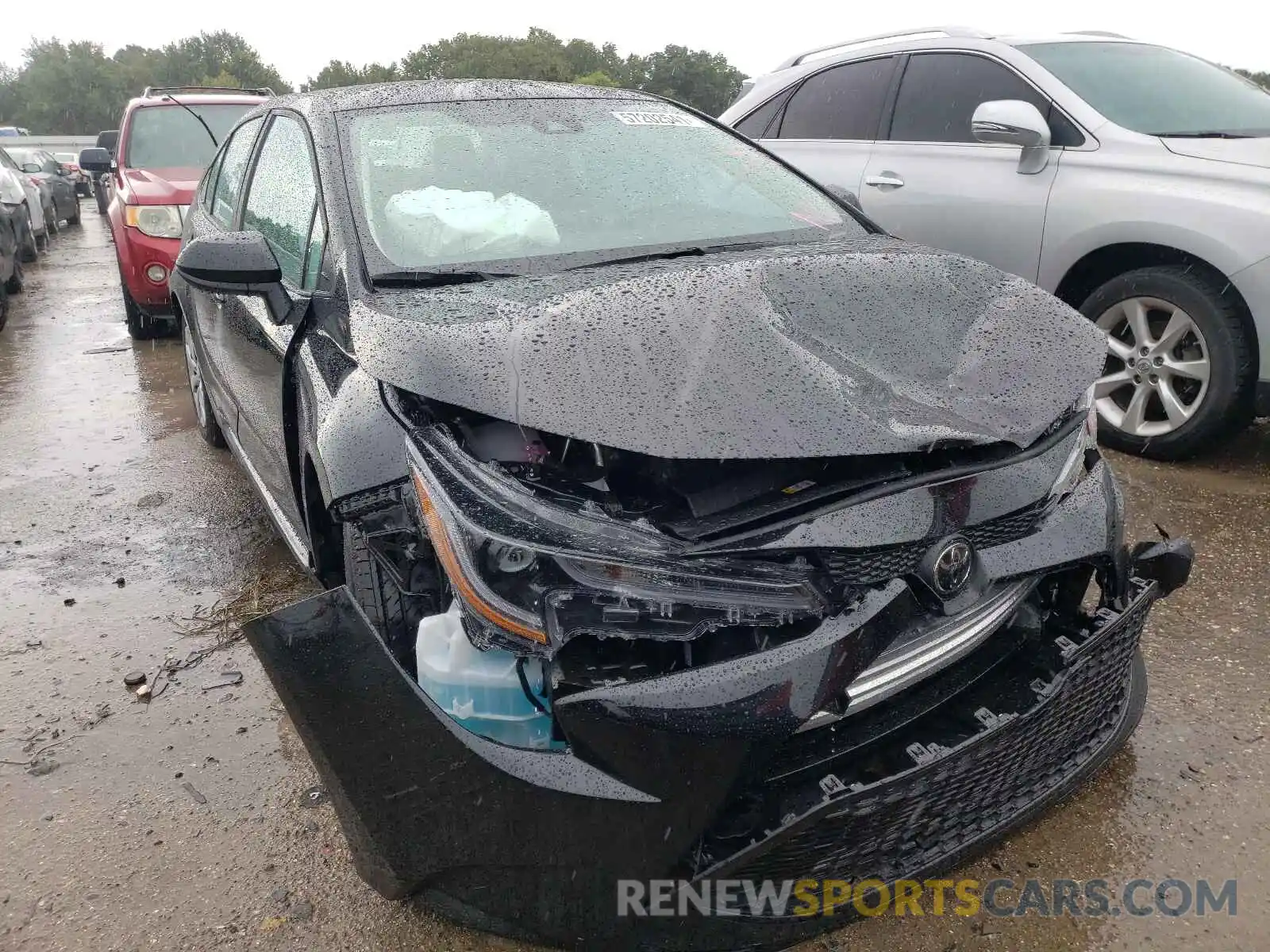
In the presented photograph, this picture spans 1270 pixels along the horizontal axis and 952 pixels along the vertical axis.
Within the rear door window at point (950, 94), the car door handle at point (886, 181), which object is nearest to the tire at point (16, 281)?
the car door handle at point (886, 181)

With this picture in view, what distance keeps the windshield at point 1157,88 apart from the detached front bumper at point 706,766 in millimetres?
3111

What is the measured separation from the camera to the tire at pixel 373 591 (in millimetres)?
1723

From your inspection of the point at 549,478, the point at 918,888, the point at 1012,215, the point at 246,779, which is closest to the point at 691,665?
the point at 549,478

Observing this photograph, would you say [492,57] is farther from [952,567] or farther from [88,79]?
[952,567]

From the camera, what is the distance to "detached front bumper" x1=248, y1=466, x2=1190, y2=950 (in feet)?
4.57

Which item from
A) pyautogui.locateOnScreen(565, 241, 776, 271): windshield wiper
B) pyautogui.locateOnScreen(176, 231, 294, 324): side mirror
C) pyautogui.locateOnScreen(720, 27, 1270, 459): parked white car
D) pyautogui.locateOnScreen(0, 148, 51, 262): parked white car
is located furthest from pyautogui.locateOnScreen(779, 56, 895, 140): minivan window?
pyautogui.locateOnScreen(0, 148, 51, 262): parked white car

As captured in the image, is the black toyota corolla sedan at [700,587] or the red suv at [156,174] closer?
the black toyota corolla sedan at [700,587]

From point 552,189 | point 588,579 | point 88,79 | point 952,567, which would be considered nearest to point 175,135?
point 552,189

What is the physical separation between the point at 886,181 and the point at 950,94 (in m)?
0.49

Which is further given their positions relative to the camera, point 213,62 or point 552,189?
point 213,62

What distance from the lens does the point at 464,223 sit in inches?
94.0

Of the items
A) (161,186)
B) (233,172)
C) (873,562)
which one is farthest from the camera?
(161,186)

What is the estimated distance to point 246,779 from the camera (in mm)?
2254

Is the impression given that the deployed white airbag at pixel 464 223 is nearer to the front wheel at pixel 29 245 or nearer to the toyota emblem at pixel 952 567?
the toyota emblem at pixel 952 567
